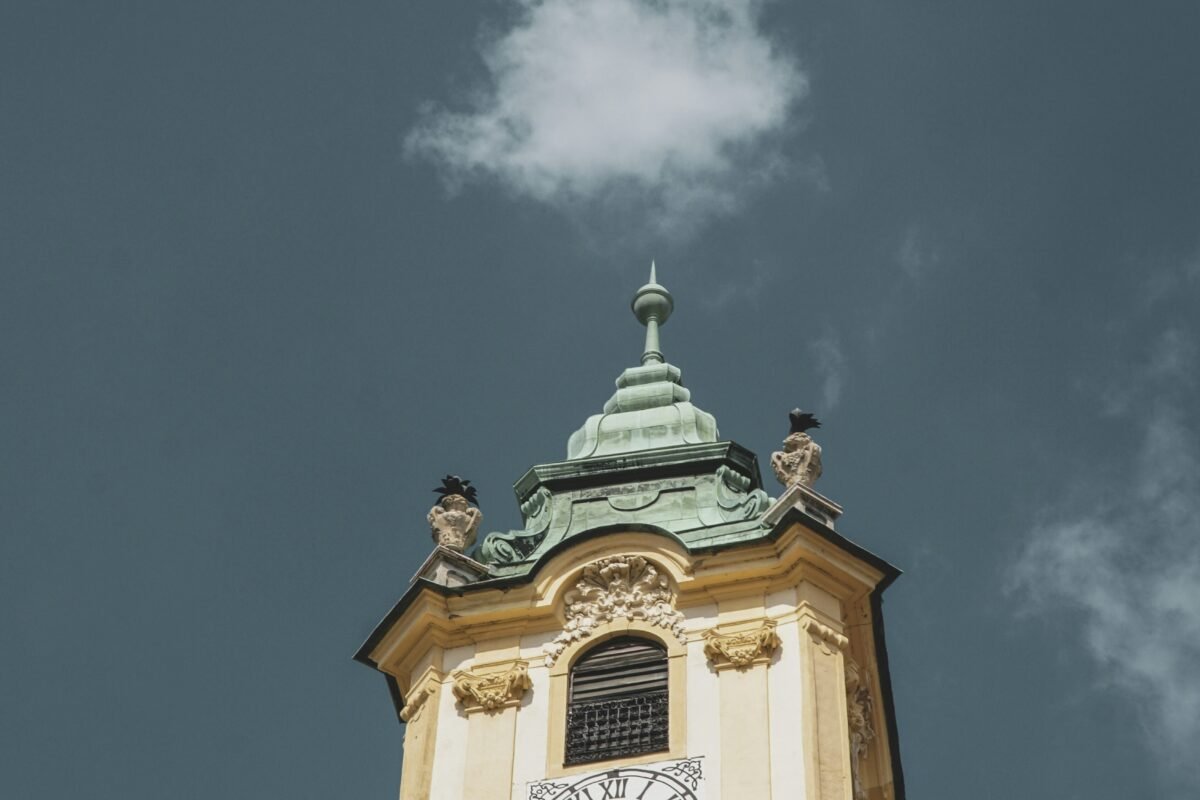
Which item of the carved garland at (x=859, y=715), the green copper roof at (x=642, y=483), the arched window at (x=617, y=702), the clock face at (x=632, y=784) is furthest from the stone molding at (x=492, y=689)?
the carved garland at (x=859, y=715)

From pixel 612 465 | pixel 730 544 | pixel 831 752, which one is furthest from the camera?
pixel 612 465

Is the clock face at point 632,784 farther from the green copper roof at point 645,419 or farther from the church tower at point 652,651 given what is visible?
the green copper roof at point 645,419

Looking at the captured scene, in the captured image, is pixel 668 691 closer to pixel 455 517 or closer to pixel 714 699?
pixel 714 699

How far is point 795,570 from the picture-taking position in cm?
3459

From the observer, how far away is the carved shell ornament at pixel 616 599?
34.8 meters

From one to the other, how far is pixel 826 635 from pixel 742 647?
975mm

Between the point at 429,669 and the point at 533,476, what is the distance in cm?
417

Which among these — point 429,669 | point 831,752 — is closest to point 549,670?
point 429,669

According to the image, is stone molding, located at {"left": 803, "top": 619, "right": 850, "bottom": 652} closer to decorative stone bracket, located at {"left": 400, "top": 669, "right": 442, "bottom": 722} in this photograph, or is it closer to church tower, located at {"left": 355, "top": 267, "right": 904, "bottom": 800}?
church tower, located at {"left": 355, "top": 267, "right": 904, "bottom": 800}

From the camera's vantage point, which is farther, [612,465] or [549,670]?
[612,465]

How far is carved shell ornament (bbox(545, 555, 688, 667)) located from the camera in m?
34.8

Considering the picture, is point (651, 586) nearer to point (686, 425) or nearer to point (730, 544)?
point (730, 544)

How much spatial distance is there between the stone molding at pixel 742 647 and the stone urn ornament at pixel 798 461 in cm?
234

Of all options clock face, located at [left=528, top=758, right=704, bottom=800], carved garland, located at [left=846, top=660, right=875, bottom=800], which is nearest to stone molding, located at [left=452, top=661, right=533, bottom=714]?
clock face, located at [left=528, top=758, right=704, bottom=800]
